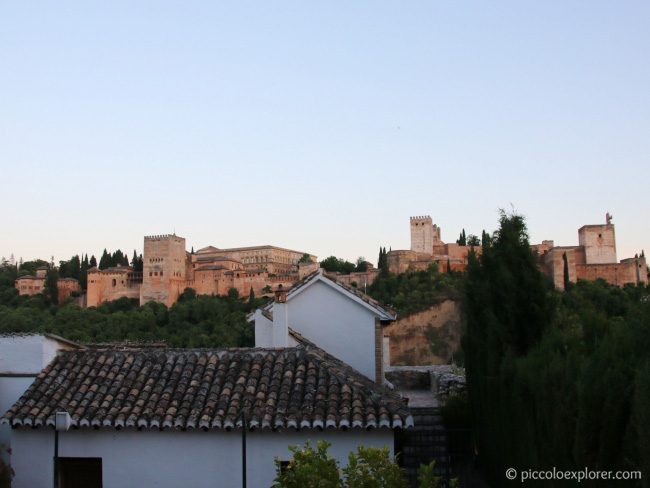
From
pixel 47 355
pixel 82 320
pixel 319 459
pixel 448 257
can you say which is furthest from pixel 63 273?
pixel 319 459

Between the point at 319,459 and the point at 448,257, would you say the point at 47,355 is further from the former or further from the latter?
the point at 448,257

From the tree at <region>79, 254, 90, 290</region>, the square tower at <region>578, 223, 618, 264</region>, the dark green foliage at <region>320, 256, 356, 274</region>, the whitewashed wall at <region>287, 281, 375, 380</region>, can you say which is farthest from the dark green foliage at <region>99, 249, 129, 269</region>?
the whitewashed wall at <region>287, 281, 375, 380</region>

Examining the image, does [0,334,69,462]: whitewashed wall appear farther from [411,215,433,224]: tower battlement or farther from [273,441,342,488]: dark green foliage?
[411,215,433,224]: tower battlement

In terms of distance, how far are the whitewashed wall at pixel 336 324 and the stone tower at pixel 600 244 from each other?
68701mm

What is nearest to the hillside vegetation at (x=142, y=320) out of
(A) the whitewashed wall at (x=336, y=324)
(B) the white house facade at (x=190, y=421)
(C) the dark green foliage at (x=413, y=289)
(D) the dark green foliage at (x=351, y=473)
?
(C) the dark green foliage at (x=413, y=289)

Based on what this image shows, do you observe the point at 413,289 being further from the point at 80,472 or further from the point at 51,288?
the point at 80,472

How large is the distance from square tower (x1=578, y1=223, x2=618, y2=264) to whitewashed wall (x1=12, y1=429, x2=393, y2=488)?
7295 centimetres

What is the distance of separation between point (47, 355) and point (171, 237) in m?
77.5

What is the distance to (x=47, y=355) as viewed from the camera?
10188 millimetres

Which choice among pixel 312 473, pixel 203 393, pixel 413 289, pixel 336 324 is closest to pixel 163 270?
pixel 413 289

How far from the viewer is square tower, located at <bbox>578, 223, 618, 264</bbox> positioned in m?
75.6

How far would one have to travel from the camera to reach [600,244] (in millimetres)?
76062

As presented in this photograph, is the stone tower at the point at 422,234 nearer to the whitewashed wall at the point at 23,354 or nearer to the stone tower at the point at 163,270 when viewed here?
the stone tower at the point at 163,270

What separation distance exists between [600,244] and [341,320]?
6972 centimetres
